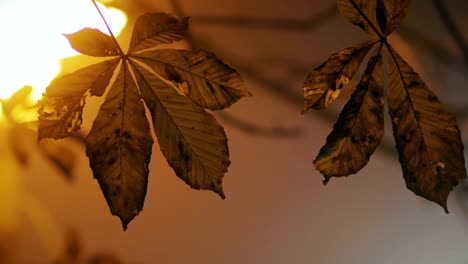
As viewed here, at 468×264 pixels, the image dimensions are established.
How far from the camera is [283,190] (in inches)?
27.2

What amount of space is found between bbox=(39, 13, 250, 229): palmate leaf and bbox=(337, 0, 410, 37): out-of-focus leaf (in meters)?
0.17

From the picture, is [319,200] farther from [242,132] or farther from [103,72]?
[103,72]

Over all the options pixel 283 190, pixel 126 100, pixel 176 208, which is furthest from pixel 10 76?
pixel 283 190

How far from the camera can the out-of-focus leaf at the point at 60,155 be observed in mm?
595

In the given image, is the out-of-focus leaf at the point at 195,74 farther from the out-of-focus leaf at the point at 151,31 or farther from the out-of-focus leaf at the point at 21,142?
the out-of-focus leaf at the point at 21,142

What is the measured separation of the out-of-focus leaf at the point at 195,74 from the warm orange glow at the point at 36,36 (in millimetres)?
102

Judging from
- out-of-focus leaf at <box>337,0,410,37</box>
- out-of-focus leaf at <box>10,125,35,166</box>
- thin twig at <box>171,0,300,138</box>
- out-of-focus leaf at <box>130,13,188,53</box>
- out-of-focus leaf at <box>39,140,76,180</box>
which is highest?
out-of-focus leaf at <box>130,13,188,53</box>

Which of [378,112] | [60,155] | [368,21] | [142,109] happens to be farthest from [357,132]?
[60,155]

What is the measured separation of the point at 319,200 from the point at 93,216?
327mm

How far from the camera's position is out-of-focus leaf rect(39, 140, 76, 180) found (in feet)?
1.95

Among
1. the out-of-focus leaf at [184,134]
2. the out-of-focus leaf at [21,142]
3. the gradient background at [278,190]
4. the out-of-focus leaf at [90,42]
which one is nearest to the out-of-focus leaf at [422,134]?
the gradient background at [278,190]

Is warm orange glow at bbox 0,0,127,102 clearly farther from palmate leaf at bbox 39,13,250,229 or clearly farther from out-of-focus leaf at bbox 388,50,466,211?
out-of-focus leaf at bbox 388,50,466,211

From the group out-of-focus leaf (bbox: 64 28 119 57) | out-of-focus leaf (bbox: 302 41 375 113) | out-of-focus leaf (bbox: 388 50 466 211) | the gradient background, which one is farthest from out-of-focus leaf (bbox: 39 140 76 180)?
out-of-focus leaf (bbox: 388 50 466 211)

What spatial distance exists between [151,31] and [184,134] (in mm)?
132
